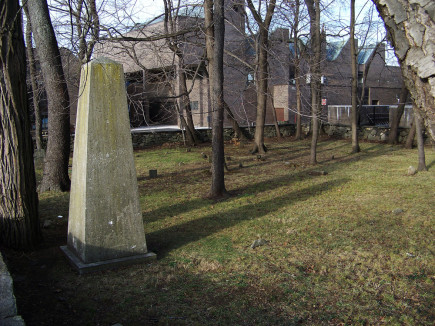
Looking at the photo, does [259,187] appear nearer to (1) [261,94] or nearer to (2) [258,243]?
(2) [258,243]

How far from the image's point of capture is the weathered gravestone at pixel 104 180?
519cm

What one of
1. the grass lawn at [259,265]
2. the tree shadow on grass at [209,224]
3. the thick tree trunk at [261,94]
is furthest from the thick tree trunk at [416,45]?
the thick tree trunk at [261,94]

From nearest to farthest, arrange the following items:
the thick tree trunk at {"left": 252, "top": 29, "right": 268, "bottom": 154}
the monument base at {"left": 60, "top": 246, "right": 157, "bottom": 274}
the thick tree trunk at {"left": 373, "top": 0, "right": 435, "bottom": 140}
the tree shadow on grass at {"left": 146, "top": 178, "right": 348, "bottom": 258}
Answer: the thick tree trunk at {"left": 373, "top": 0, "right": 435, "bottom": 140} < the monument base at {"left": 60, "top": 246, "right": 157, "bottom": 274} < the tree shadow on grass at {"left": 146, "top": 178, "right": 348, "bottom": 258} < the thick tree trunk at {"left": 252, "top": 29, "right": 268, "bottom": 154}

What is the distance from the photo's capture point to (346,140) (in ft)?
74.2

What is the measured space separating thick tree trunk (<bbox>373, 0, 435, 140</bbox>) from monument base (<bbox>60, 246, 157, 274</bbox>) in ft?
13.6

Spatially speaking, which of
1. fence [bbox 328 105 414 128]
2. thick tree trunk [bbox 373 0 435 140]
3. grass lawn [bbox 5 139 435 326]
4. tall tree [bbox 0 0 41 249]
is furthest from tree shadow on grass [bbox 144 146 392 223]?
fence [bbox 328 105 414 128]

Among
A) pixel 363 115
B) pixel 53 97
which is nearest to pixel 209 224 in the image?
pixel 53 97

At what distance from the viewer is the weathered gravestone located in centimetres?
519

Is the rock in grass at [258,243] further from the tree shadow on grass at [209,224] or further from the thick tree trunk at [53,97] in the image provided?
the thick tree trunk at [53,97]

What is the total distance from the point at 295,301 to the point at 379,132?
64.3 ft

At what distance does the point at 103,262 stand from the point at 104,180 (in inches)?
41.1

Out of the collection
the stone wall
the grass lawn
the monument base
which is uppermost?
the stone wall

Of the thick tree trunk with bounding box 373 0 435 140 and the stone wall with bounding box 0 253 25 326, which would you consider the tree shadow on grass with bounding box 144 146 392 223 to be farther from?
the thick tree trunk with bounding box 373 0 435 140

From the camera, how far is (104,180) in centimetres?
528
